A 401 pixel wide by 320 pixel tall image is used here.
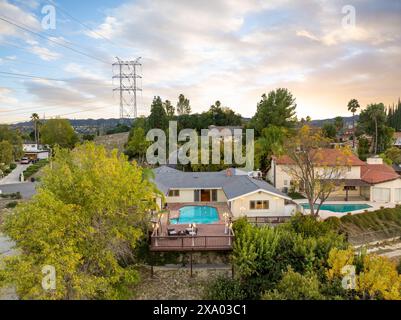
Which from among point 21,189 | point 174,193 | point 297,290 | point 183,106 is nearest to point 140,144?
point 21,189

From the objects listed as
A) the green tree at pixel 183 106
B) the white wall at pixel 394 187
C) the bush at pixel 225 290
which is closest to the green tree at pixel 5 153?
the green tree at pixel 183 106

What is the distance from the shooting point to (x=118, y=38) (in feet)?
62.3

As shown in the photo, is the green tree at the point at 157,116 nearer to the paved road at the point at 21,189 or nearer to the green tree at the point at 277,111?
the green tree at the point at 277,111

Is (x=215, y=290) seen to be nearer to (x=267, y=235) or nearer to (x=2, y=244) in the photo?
(x=267, y=235)

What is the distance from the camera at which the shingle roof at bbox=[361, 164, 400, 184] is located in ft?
104

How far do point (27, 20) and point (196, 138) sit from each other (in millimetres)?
34103

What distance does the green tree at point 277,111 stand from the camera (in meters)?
55.3

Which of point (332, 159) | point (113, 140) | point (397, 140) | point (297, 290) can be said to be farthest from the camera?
point (397, 140)

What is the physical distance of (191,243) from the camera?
19.5 m

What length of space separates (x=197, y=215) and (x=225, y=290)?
10.9m

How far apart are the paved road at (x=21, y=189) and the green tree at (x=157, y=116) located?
23434 mm

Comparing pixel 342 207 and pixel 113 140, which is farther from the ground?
pixel 113 140

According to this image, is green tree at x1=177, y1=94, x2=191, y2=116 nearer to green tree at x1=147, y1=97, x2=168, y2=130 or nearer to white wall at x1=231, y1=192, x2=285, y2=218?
green tree at x1=147, y1=97, x2=168, y2=130

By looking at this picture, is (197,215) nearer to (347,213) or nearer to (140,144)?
(347,213)
